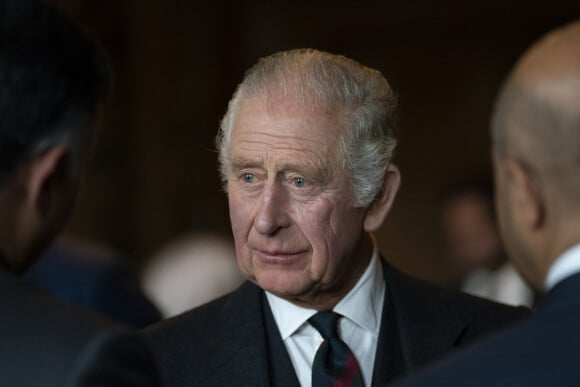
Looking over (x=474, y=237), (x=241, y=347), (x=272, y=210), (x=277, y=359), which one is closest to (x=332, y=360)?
(x=277, y=359)

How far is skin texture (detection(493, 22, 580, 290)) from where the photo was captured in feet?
7.49

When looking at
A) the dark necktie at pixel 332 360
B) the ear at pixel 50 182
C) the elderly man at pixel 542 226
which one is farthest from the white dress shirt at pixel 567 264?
the dark necktie at pixel 332 360

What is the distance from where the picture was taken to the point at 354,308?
357 centimetres

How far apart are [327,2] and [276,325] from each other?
7775 mm

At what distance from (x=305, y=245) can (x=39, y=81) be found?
1235 mm

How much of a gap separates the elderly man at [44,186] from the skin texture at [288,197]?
2.98ft

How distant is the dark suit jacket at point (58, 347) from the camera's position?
218 cm

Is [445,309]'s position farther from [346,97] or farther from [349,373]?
[346,97]

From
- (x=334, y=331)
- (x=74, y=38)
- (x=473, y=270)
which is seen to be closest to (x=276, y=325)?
(x=334, y=331)

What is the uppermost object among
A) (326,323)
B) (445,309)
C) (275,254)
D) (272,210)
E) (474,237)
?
(272,210)

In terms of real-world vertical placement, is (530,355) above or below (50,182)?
below

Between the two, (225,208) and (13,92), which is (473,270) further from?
(13,92)

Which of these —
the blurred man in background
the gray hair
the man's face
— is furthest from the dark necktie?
the blurred man in background

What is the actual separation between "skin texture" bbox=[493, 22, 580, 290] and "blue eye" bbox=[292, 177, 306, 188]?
3.39ft
